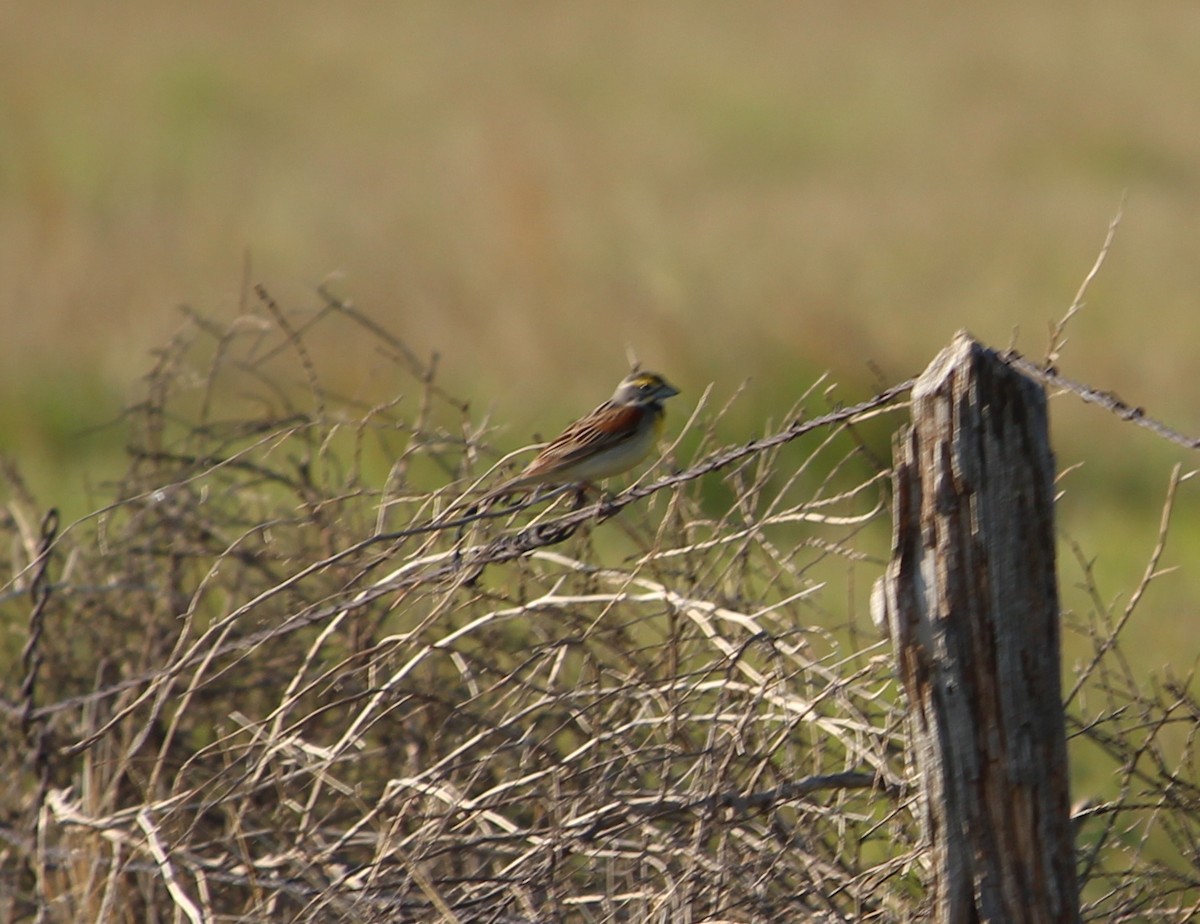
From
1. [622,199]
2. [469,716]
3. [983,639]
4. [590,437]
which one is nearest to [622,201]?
[622,199]

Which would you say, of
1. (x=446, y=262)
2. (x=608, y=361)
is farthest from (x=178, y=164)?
(x=608, y=361)

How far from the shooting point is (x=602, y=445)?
438cm

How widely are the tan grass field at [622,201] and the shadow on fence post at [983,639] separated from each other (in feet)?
6.93

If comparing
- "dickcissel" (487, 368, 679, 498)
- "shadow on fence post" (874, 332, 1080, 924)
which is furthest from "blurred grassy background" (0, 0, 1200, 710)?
"shadow on fence post" (874, 332, 1080, 924)

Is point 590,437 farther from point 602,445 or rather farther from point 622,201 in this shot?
point 622,201

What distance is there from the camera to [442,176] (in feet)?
66.0

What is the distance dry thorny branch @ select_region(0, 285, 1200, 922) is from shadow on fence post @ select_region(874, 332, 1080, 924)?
0.14 meters

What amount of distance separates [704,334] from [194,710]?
6.41 metres

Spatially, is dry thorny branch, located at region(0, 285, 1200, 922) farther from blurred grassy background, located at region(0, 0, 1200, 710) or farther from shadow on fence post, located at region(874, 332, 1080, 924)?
blurred grassy background, located at region(0, 0, 1200, 710)

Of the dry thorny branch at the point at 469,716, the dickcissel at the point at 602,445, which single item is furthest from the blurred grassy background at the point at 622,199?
the dickcissel at the point at 602,445

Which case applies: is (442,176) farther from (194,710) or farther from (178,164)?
(194,710)

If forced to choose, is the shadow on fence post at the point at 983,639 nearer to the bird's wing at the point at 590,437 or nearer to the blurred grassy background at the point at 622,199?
the bird's wing at the point at 590,437

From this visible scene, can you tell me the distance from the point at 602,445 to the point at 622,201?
14412 mm

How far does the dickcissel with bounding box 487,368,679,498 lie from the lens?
4.28 metres
